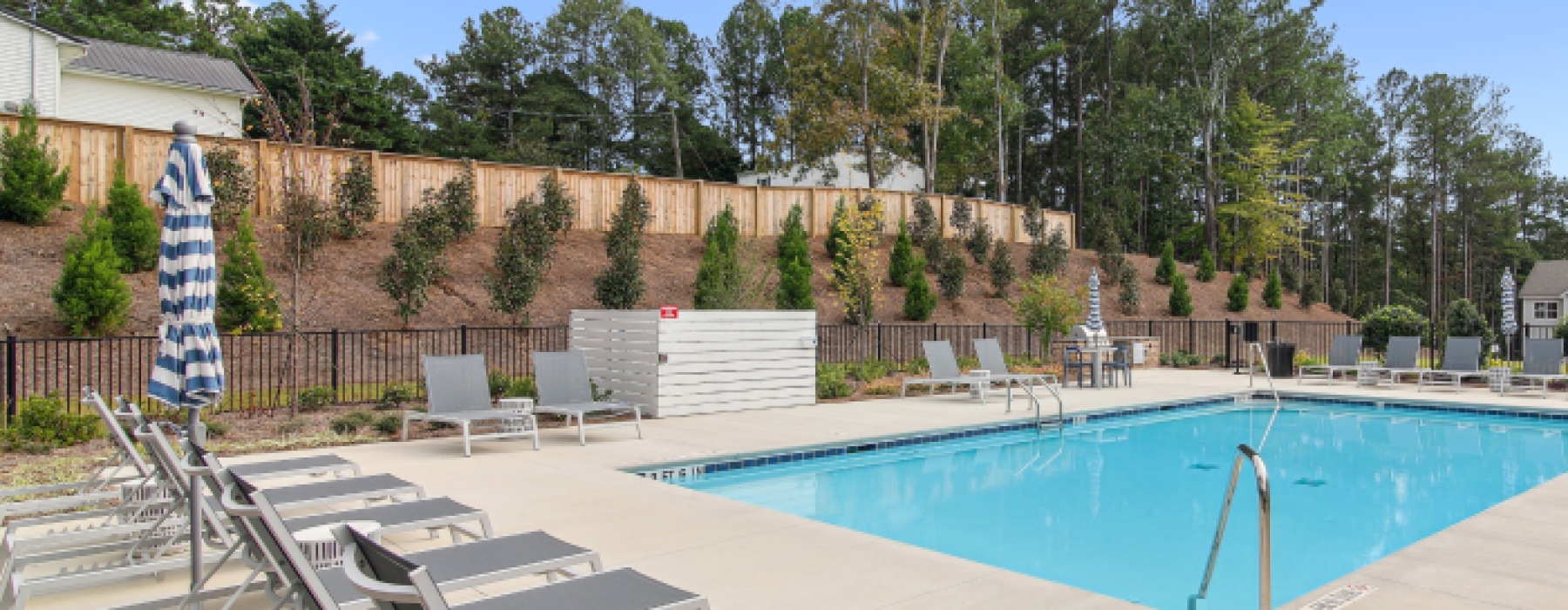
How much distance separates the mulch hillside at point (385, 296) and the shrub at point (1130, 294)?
714 millimetres

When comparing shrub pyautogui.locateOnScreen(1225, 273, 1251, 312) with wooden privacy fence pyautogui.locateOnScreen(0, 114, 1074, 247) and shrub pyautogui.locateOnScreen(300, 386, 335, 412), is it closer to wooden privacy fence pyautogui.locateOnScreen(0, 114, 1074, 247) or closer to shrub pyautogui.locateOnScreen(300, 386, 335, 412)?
wooden privacy fence pyautogui.locateOnScreen(0, 114, 1074, 247)

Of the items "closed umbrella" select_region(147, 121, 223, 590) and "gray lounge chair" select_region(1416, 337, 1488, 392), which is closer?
"closed umbrella" select_region(147, 121, 223, 590)

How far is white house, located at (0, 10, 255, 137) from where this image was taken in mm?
19547

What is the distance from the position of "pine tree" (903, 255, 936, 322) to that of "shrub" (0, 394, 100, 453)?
15021 mm

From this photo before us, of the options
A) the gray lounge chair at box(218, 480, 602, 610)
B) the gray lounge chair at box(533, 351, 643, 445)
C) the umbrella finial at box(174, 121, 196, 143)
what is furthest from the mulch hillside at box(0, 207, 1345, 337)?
the gray lounge chair at box(218, 480, 602, 610)

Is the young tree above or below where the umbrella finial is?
below

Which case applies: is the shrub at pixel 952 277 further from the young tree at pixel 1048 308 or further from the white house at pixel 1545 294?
the white house at pixel 1545 294

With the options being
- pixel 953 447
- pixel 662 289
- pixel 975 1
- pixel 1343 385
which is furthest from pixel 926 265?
pixel 953 447

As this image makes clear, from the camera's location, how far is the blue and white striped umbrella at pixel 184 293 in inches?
179

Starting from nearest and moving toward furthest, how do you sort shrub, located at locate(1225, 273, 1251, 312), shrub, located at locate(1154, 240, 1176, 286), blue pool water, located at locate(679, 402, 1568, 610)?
blue pool water, located at locate(679, 402, 1568, 610) < shrub, located at locate(1225, 273, 1251, 312) < shrub, located at locate(1154, 240, 1176, 286)

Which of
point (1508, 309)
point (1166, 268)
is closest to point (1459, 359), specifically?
point (1508, 309)

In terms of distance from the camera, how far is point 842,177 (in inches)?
1328

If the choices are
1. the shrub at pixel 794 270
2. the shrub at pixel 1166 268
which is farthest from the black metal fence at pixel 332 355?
the shrub at pixel 1166 268

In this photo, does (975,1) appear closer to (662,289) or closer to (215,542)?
(662,289)
